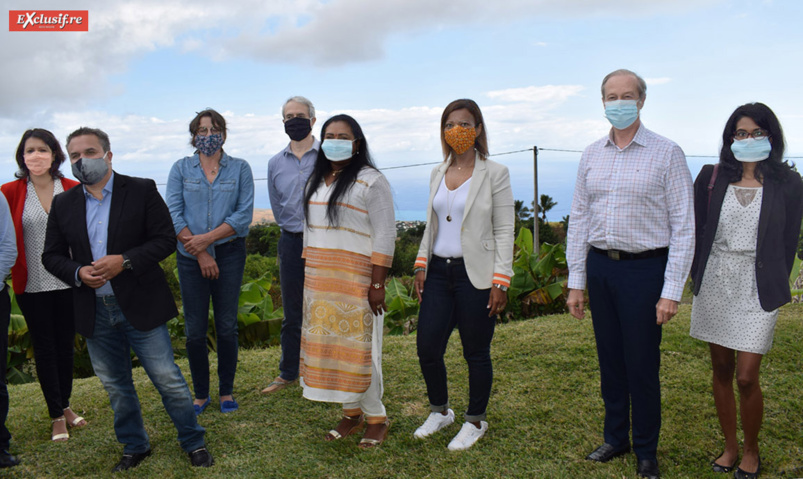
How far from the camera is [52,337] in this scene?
413 centimetres

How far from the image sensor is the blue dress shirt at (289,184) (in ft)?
14.8

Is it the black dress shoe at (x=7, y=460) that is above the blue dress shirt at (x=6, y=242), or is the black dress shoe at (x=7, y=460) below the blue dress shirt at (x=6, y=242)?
below

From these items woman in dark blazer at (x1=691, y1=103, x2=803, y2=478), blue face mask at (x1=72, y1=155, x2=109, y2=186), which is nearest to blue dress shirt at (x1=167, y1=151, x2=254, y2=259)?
blue face mask at (x1=72, y1=155, x2=109, y2=186)

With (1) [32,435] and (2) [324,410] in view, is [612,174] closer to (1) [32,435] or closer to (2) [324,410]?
(2) [324,410]

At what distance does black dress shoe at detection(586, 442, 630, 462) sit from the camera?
3.59 m

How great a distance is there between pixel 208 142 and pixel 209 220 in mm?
538

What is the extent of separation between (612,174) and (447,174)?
95cm

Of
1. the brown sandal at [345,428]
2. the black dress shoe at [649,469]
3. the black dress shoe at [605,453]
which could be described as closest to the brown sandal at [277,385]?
the brown sandal at [345,428]

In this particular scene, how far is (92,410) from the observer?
4801mm

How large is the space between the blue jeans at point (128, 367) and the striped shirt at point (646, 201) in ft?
8.18

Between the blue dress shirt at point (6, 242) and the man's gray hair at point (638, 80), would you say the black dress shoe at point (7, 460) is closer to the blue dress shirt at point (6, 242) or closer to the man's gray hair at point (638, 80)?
the blue dress shirt at point (6, 242)

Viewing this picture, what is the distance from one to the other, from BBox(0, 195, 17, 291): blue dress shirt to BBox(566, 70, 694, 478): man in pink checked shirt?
330cm

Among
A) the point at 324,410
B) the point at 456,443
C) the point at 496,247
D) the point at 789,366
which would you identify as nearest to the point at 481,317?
the point at 496,247

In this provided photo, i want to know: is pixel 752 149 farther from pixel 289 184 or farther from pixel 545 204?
pixel 545 204
